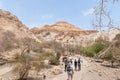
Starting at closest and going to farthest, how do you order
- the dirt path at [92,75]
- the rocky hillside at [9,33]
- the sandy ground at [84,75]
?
the dirt path at [92,75]
the sandy ground at [84,75]
the rocky hillside at [9,33]

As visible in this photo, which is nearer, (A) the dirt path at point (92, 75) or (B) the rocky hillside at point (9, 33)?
(A) the dirt path at point (92, 75)

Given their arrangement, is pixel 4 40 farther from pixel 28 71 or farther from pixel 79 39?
pixel 79 39

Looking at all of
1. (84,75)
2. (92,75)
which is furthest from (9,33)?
(84,75)

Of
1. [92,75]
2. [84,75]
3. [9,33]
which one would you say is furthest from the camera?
[9,33]

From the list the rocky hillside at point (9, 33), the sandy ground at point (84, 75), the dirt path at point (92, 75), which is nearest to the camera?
the dirt path at point (92, 75)

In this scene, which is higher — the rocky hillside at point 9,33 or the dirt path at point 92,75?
the rocky hillside at point 9,33

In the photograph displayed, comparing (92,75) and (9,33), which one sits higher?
(9,33)

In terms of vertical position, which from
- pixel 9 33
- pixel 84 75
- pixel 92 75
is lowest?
pixel 92 75

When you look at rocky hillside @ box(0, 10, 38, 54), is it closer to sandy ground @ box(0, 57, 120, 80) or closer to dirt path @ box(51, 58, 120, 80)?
sandy ground @ box(0, 57, 120, 80)

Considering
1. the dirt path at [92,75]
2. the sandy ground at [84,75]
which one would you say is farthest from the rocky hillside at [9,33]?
the dirt path at [92,75]

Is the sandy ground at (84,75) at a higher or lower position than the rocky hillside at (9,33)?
lower

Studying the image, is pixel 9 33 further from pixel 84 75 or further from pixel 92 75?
pixel 84 75

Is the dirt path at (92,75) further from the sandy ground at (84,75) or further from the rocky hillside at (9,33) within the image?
the rocky hillside at (9,33)

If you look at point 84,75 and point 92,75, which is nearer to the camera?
point 84,75
